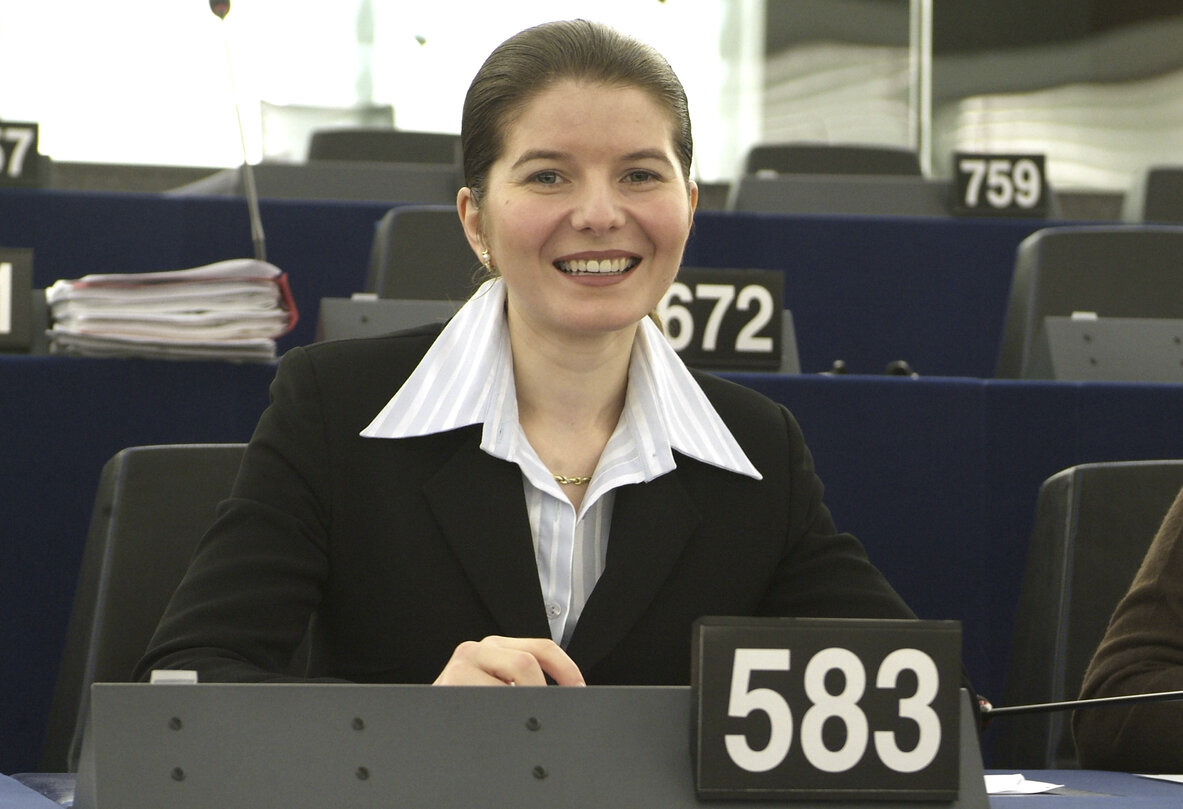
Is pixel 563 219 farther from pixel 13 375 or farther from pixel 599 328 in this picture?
pixel 13 375

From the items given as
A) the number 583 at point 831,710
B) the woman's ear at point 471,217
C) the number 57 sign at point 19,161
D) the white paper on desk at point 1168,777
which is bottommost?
the white paper on desk at point 1168,777

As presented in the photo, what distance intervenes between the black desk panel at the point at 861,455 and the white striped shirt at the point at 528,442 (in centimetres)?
70

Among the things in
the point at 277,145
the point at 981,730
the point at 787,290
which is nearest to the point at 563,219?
the point at 981,730

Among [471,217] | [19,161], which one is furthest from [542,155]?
[19,161]

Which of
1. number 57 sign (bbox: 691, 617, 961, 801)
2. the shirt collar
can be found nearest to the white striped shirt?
the shirt collar

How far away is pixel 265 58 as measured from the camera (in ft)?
21.5

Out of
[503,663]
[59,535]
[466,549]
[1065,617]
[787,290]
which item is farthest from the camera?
[787,290]

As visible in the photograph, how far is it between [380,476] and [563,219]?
0.25 m

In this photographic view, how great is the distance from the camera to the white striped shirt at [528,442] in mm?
1366

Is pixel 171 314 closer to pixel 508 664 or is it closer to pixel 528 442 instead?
pixel 528 442

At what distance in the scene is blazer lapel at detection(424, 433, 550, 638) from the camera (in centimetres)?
132

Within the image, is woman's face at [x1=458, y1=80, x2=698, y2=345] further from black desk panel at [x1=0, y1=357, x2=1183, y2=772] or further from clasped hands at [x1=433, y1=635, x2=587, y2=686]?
black desk panel at [x1=0, y1=357, x2=1183, y2=772]

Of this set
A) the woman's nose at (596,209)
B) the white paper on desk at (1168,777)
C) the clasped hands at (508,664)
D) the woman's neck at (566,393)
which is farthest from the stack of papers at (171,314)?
the white paper on desk at (1168,777)

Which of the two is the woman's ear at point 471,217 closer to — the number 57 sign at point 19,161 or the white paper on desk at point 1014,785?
the white paper on desk at point 1014,785
